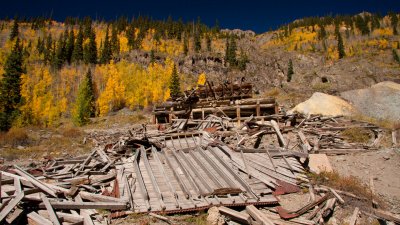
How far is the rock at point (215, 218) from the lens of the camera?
7423 mm

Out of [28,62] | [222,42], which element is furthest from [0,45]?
[222,42]

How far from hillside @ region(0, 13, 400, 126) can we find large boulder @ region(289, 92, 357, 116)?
28497 millimetres

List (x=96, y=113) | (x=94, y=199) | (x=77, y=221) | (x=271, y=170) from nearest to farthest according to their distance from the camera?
(x=77, y=221), (x=94, y=199), (x=271, y=170), (x=96, y=113)

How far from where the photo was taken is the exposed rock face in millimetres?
20500

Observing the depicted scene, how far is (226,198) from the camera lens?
8.70 meters

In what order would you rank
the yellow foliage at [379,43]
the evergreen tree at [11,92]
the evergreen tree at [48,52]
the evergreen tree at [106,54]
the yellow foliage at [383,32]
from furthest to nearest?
the yellow foliage at [383,32] → the yellow foliage at [379,43] → the evergreen tree at [106,54] → the evergreen tree at [48,52] → the evergreen tree at [11,92]

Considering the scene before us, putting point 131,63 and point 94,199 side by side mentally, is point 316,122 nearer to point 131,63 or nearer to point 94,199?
point 94,199

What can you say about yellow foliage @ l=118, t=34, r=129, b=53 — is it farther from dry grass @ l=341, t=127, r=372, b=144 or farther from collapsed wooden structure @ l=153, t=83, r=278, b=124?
dry grass @ l=341, t=127, r=372, b=144

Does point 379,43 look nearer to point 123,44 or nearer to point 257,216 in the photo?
point 123,44

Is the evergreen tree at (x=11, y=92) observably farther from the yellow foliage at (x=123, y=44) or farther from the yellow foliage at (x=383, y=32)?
the yellow foliage at (x=383, y=32)

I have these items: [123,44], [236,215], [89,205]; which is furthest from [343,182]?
[123,44]

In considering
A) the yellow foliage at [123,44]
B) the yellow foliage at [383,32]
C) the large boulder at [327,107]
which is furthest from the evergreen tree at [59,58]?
the yellow foliage at [383,32]

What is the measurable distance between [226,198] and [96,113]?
61.6 metres

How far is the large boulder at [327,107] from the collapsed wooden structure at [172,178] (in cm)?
495
